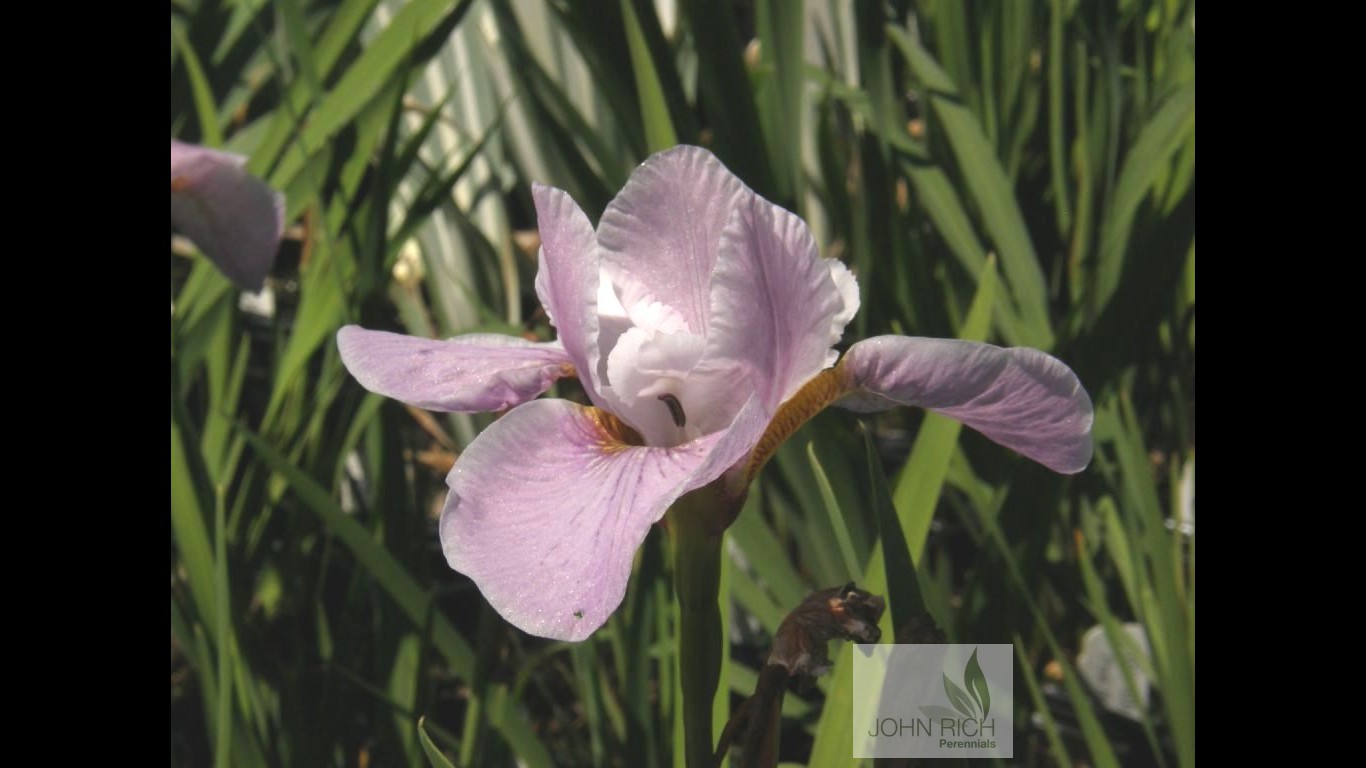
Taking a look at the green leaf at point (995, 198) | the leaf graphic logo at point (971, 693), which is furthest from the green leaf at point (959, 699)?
the green leaf at point (995, 198)

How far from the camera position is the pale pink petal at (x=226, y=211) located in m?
0.52

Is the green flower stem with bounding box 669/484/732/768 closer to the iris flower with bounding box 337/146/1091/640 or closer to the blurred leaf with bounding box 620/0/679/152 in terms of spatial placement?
the iris flower with bounding box 337/146/1091/640

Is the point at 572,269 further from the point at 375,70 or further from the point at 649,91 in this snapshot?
the point at 375,70

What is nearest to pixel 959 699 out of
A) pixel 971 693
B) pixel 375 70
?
pixel 971 693

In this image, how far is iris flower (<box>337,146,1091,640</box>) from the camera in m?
0.27

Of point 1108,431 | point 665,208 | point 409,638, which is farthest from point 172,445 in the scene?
point 1108,431

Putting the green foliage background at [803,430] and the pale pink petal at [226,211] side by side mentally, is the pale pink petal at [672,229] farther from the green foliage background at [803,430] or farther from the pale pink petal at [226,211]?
the pale pink petal at [226,211]

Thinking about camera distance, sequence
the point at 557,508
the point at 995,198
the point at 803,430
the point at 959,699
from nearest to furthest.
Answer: the point at 557,508 < the point at 959,699 < the point at 803,430 < the point at 995,198

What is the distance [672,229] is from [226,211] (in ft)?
0.96

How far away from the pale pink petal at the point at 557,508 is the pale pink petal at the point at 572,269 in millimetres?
17

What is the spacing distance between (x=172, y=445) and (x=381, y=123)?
0.73 ft

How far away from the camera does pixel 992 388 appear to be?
0.28 metres

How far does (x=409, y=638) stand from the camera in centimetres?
55
